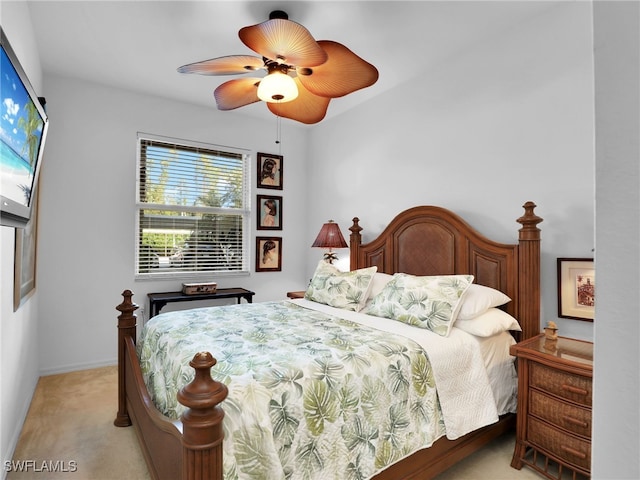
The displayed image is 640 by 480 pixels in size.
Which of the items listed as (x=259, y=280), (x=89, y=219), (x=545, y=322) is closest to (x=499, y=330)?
(x=545, y=322)

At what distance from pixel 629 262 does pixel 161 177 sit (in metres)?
4.17

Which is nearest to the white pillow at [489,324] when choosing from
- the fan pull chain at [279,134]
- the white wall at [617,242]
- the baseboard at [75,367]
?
the white wall at [617,242]

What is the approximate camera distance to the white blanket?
1891mm

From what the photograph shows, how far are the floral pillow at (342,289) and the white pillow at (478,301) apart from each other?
82 cm

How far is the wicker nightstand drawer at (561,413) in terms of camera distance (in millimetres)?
1753

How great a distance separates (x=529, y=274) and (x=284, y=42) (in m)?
2.06

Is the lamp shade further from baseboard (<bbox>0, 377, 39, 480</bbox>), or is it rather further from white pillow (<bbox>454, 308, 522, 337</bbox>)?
baseboard (<bbox>0, 377, 39, 480</bbox>)

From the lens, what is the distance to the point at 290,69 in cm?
219

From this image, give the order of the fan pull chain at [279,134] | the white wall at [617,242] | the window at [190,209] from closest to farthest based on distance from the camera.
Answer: the white wall at [617,242], the window at [190,209], the fan pull chain at [279,134]

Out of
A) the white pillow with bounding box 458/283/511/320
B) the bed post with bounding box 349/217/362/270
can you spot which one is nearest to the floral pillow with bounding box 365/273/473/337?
the white pillow with bounding box 458/283/511/320

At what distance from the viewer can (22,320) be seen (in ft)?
7.93

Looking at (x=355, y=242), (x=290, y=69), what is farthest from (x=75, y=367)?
(x=290, y=69)

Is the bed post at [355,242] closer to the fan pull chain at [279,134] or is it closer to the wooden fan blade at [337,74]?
the fan pull chain at [279,134]

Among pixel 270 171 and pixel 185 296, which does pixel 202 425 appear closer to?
pixel 185 296
